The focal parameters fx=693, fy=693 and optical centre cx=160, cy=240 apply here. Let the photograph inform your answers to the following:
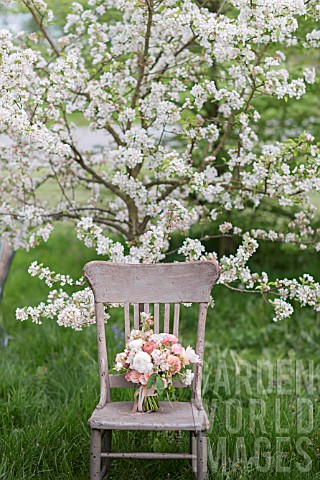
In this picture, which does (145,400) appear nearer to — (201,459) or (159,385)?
(159,385)

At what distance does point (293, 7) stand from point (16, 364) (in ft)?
8.64

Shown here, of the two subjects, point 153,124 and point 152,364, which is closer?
point 152,364

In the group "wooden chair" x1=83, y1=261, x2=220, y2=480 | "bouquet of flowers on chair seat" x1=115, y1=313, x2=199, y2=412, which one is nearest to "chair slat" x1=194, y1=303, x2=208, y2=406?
"wooden chair" x1=83, y1=261, x2=220, y2=480

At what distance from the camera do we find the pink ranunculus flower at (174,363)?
2.65m

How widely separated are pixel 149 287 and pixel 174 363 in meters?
0.39

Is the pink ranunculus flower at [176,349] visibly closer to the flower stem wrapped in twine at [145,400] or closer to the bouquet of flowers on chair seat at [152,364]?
the bouquet of flowers on chair seat at [152,364]

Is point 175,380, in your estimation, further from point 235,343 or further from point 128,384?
point 235,343

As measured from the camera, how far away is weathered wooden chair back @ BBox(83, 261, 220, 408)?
287 cm

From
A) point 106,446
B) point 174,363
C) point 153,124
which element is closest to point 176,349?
point 174,363

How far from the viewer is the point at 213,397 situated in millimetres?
4074

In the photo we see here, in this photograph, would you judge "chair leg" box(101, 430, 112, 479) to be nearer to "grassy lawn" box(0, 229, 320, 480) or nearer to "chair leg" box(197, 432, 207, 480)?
"grassy lawn" box(0, 229, 320, 480)

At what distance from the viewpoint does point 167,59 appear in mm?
3789

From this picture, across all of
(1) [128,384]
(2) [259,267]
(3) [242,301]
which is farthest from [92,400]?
(2) [259,267]

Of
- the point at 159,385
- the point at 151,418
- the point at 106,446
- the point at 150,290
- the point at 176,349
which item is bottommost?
the point at 106,446
